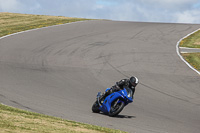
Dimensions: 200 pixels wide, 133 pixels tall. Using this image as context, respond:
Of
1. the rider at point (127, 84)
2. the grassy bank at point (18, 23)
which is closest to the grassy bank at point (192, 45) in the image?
the rider at point (127, 84)

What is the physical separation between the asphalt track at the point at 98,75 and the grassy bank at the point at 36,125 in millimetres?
1133

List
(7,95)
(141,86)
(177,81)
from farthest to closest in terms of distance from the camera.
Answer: (177,81)
(141,86)
(7,95)

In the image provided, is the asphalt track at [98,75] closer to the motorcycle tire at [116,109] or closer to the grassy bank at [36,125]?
the motorcycle tire at [116,109]

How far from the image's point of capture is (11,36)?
1047 inches

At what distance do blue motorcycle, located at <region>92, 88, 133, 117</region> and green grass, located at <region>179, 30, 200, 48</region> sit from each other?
15893mm

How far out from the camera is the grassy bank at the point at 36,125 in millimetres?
7027

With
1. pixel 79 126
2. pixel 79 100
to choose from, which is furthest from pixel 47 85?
pixel 79 126

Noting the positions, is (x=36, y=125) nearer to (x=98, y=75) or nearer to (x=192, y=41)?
(x=98, y=75)

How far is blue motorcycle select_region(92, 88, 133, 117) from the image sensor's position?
10.2 metres

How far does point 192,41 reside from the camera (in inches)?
1064

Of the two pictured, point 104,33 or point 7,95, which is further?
point 104,33

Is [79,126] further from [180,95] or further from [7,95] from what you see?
[180,95]

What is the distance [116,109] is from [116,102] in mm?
220

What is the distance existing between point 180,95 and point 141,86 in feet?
6.15
